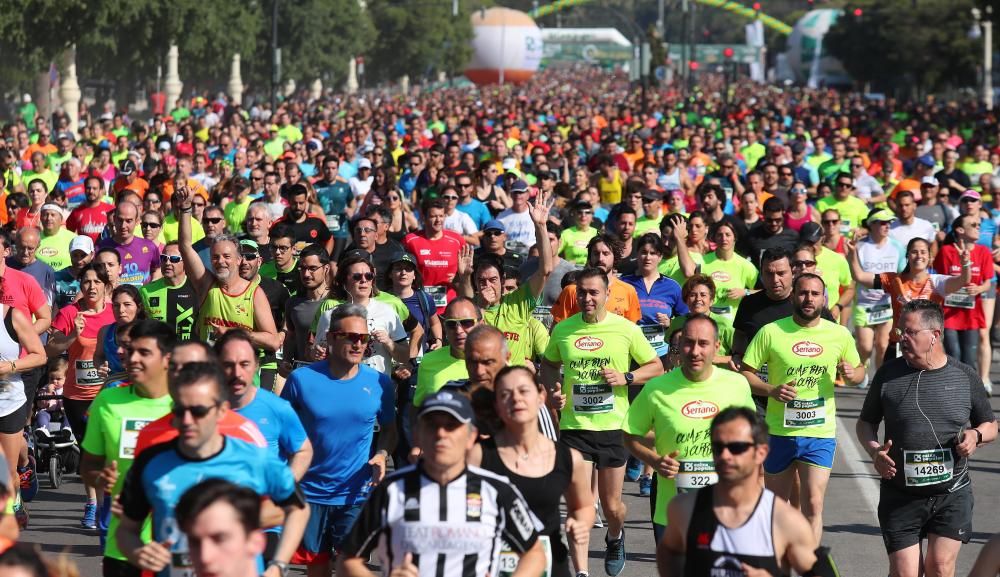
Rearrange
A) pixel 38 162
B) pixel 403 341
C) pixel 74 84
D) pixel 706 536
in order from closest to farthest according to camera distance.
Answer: pixel 706 536 < pixel 403 341 < pixel 38 162 < pixel 74 84

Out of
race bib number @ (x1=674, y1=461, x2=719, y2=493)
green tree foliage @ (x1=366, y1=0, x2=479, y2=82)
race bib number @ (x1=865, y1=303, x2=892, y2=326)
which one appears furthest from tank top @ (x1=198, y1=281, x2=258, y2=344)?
green tree foliage @ (x1=366, y1=0, x2=479, y2=82)

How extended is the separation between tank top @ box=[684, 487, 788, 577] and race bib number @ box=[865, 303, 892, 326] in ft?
28.5

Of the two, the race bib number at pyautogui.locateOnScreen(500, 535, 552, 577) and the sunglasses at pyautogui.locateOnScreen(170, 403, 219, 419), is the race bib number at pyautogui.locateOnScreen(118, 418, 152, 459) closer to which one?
the sunglasses at pyautogui.locateOnScreen(170, 403, 219, 419)

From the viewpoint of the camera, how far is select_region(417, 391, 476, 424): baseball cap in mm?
5797

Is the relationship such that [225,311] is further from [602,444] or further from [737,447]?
[737,447]

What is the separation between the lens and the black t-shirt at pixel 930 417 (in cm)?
809

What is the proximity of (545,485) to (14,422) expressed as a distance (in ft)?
14.4

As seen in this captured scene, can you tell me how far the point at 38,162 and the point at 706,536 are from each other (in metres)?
16.1

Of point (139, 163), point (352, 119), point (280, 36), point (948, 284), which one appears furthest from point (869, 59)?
point (948, 284)

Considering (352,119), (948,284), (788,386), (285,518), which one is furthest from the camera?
(352,119)

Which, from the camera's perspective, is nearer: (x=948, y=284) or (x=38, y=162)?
(x=948, y=284)

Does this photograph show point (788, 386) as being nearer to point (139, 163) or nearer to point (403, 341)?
point (403, 341)

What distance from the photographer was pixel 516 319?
10555 millimetres

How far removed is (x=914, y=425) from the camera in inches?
319
